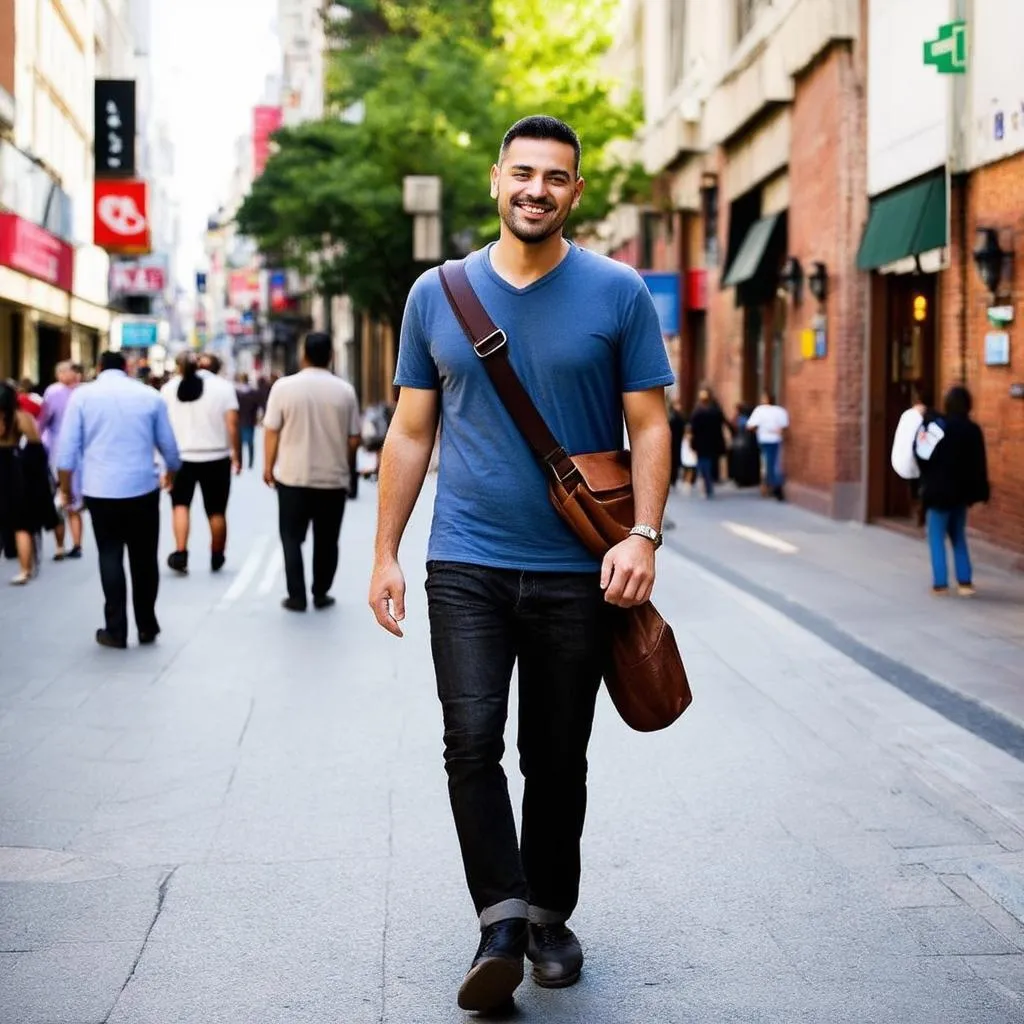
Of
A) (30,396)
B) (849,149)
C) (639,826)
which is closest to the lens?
(639,826)

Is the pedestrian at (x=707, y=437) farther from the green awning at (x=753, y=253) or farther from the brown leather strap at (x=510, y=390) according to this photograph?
the brown leather strap at (x=510, y=390)

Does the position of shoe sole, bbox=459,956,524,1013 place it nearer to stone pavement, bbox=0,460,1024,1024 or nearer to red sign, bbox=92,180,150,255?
stone pavement, bbox=0,460,1024,1024

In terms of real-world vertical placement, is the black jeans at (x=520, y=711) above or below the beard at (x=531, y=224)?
below

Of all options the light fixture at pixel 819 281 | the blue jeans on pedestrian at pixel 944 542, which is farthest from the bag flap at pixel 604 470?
the light fixture at pixel 819 281

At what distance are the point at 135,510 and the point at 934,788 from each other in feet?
18.6

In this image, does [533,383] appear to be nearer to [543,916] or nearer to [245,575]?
[543,916]

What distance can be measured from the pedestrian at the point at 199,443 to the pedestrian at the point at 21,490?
3.70 feet

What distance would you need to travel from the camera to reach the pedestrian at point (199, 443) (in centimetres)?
1490

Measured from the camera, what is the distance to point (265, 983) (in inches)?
181

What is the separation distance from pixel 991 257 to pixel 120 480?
8.69 m

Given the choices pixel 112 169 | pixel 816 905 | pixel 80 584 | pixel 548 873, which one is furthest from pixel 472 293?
pixel 112 169

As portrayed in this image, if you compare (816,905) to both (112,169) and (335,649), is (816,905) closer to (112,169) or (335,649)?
(335,649)

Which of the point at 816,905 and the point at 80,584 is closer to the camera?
the point at 816,905

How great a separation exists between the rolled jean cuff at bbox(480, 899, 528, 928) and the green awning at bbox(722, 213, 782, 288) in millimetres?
22232
